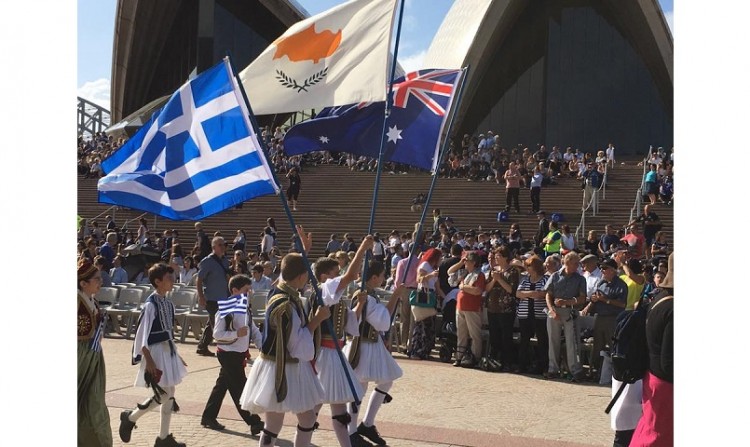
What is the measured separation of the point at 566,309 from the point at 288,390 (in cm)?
598

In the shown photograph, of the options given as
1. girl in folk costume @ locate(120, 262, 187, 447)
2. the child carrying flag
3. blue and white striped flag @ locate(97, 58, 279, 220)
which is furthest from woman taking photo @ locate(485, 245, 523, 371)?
blue and white striped flag @ locate(97, 58, 279, 220)

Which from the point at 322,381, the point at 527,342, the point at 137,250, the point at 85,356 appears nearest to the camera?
the point at 85,356

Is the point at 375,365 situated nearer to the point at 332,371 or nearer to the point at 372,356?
the point at 372,356

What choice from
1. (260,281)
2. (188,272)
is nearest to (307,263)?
(260,281)

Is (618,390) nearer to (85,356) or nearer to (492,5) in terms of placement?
(85,356)

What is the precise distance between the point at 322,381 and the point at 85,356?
1.66 m

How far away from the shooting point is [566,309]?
10.9 meters

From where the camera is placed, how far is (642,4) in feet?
128

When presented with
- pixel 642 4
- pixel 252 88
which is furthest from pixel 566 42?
pixel 252 88

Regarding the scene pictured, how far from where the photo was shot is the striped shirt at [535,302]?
1122cm

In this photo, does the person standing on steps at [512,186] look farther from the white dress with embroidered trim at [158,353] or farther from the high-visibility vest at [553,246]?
the white dress with embroidered trim at [158,353]

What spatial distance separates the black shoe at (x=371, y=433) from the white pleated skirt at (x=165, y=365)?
1537mm

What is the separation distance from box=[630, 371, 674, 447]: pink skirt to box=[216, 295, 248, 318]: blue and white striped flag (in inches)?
161

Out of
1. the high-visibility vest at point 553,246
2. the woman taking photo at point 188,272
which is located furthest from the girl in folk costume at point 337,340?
the high-visibility vest at point 553,246
